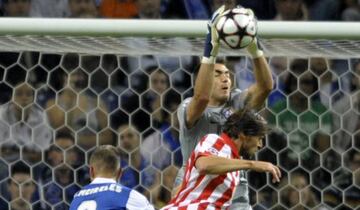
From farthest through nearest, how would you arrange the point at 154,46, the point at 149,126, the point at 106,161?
the point at 149,126
the point at 154,46
the point at 106,161

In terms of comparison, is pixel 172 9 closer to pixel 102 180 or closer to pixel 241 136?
pixel 102 180

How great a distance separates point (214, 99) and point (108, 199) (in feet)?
1.82

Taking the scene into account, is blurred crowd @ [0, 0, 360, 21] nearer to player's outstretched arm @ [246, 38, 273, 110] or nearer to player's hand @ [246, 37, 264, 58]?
player's outstretched arm @ [246, 38, 273, 110]

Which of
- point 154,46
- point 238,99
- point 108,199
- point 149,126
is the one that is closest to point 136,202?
point 108,199

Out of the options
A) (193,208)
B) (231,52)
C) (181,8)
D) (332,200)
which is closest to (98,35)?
(231,52)

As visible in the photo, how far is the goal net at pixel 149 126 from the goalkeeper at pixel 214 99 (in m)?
0.80

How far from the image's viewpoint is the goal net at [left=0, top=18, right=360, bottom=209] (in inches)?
237

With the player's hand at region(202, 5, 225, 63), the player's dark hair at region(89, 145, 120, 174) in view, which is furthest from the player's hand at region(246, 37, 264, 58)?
the player's dark hair at region(89, 145, 120, 174)

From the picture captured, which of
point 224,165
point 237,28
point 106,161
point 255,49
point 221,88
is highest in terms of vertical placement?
point 237,28

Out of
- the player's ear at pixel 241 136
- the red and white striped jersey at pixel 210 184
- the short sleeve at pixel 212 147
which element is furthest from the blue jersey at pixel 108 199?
the player's ear at pixel 241 136

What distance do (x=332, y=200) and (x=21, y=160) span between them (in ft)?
4.49

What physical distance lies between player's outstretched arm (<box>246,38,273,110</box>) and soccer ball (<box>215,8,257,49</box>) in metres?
0.08

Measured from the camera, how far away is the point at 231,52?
5477 mm

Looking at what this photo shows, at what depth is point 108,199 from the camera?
5.00 meters
